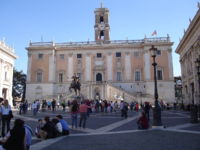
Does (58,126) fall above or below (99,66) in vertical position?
below

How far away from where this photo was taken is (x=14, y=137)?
4715 mm

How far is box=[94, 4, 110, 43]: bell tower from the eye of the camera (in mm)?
51156

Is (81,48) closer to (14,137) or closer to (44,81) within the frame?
(44,81)

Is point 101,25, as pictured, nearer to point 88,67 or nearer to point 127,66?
point 88,67

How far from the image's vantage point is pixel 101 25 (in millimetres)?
51531

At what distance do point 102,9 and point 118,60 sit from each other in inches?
619

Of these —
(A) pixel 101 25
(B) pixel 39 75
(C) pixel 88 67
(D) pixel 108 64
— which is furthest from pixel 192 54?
(B) pixel 39 75

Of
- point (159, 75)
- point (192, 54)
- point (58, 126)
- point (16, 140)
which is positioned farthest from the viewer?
point (159, 75)

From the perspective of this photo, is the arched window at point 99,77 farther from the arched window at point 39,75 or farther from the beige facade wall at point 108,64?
the arched window at point 39,75

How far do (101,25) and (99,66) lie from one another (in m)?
12.2

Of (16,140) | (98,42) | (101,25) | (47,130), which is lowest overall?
(47,130)

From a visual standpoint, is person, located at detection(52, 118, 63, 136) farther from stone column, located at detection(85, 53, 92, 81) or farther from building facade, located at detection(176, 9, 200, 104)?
stone column, located at detection(85, 53, 92, 81)

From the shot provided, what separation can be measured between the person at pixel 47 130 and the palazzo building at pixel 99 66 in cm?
3337

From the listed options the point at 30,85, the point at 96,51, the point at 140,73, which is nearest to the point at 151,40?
the point at 140,73
